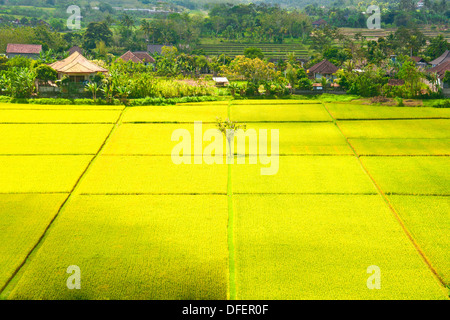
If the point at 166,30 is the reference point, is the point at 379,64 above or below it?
below

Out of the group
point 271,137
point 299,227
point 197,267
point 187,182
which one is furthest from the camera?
point 271,137

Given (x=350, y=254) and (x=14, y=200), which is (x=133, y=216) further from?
(x=350, y=254)

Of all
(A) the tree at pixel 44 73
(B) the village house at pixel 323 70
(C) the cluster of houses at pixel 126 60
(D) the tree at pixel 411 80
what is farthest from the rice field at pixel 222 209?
(B) the village house at pixel 323 70

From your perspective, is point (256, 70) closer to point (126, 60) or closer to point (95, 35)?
point (126, 60)

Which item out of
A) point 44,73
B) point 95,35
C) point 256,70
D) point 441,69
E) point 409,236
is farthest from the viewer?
point 95,35

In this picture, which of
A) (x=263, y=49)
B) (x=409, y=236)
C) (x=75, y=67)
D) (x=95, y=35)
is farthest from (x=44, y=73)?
(x=263, y=49)

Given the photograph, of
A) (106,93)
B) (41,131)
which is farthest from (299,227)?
(106,93)

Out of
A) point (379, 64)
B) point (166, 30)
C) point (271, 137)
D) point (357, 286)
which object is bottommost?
point (357, 286)
